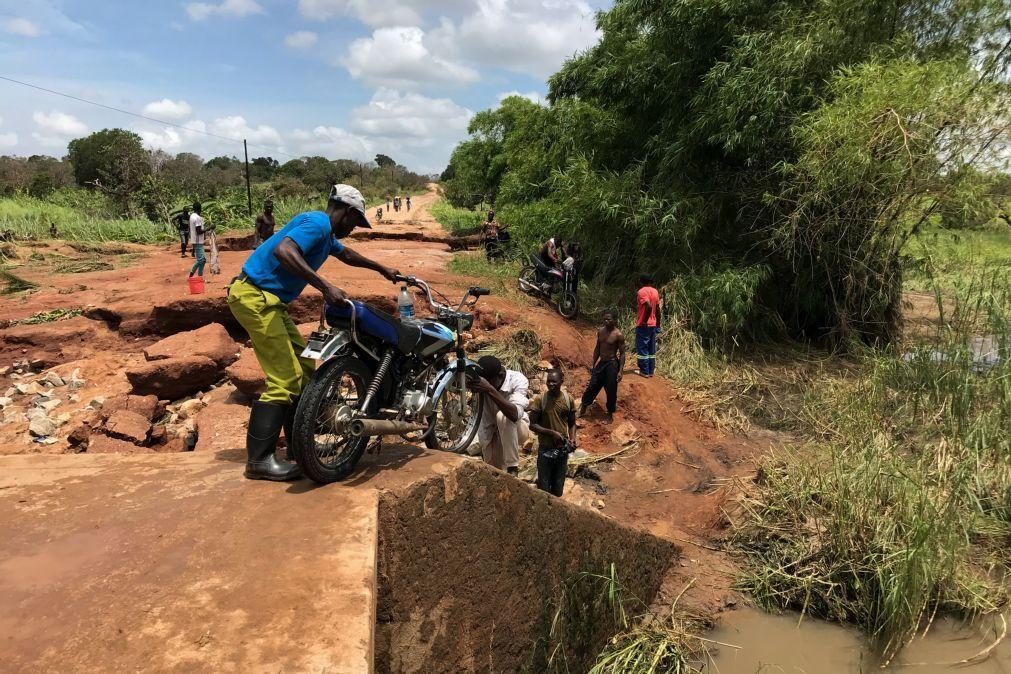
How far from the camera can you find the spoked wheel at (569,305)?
1076 centimetres

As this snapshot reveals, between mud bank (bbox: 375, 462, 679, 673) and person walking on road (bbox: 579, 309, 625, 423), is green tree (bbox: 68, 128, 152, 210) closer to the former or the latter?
person walking on road (bbox: 579, 309, 625, 423)

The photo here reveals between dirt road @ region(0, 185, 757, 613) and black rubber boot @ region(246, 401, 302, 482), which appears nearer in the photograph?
black rubber boot @ region(246, 401, 302, 482)

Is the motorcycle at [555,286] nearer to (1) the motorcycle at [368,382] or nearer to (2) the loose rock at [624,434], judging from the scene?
(2) the loose rock at [624,434]

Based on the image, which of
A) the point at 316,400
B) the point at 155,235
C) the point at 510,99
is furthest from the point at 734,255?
the point at 155,235

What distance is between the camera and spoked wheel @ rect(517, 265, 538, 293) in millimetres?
11261

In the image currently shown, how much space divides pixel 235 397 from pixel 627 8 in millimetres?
9041

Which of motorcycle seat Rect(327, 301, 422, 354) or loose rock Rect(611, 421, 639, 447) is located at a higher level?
motorcycle seat Rect(327, 301, 422, 354)

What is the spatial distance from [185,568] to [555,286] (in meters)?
9.30

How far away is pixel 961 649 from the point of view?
165 inches

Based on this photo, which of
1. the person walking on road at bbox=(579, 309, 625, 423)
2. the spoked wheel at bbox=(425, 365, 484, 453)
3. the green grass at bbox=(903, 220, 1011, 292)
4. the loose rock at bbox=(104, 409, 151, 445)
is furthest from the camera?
the green grass at bbox=(903, 220, 1011, 292)

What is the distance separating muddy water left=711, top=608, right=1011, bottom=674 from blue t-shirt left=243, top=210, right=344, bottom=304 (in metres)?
3.61

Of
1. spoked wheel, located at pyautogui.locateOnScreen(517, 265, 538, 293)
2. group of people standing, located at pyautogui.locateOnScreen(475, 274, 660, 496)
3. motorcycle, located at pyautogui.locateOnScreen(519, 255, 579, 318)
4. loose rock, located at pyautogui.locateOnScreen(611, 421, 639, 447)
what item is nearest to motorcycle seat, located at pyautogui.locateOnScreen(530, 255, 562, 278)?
motorcycle, located at pyautogui.locateOnScreen(519, 255, 579, 318)

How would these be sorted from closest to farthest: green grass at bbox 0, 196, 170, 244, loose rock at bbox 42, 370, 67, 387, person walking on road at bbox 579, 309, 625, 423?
1. loose rock at bbox 42, 370, 67, 387
2. person walking on road at bbox 579, 309, 625, 423
3. green grass at bbox 0, 196, 170, 244

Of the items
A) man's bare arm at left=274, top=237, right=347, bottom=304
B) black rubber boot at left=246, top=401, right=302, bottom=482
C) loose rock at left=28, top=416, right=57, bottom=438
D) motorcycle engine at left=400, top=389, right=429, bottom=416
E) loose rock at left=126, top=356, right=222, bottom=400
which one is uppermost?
man's bare arm at left=274, top=237, right=347, bottom=304
